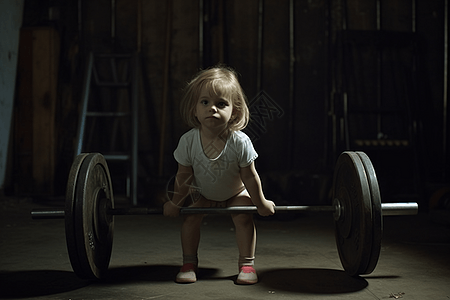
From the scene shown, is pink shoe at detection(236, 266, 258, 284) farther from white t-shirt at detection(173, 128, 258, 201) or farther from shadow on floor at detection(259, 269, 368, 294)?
white t-shirt at detection(173, 128, 258, 201)

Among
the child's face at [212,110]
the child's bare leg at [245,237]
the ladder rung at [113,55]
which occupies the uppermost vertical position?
the ladder rung at [113,55]

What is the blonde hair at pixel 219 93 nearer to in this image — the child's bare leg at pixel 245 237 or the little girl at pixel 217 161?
the little girl at pixel 217 161

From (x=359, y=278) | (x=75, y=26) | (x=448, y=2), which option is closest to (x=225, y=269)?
(x=359, y=278)

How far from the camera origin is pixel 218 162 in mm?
1781

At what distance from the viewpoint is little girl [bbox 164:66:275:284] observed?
5.74 ft

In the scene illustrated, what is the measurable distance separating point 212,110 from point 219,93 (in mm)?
68

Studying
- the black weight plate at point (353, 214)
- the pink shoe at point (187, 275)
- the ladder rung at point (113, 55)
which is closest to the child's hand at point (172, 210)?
the pink shoe at point (187, 275)

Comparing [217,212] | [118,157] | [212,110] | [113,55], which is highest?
[113,55]

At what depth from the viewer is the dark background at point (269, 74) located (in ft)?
14.4

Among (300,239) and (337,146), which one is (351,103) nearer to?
(337,146)

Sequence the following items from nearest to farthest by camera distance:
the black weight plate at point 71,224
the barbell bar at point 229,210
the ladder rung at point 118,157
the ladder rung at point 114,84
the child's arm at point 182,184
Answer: the black weight plate at point 71,224, the barbell bar at point 229,210, the child's arm at point 182,184, the ladder rung at point 118,157, the ladder rung at point 114,84

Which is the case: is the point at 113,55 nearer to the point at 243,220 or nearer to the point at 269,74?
the point at 269,74

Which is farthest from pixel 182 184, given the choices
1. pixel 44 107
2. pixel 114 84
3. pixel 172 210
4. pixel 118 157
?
pixel 44 107

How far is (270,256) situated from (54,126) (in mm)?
2881
